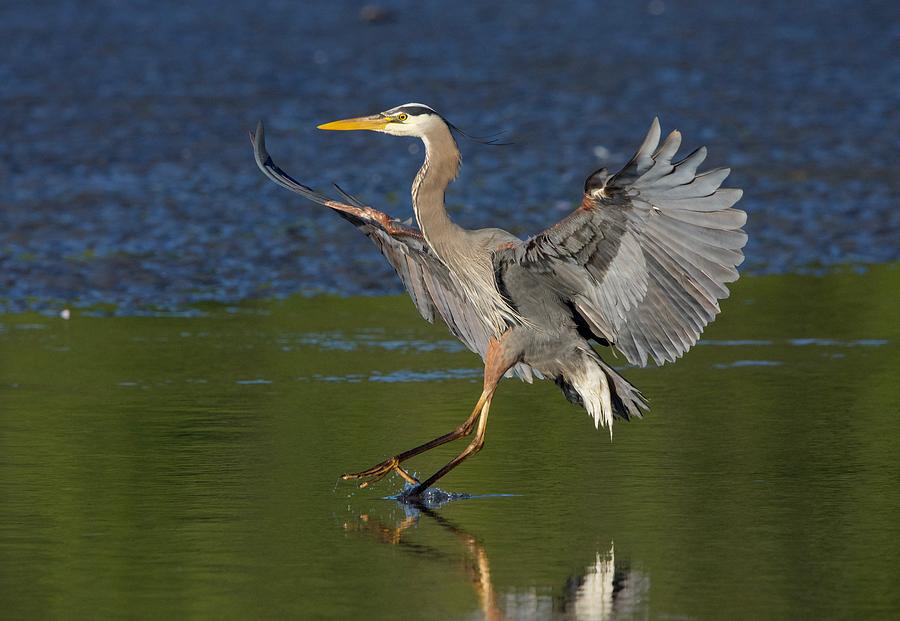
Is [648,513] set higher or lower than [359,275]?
lower

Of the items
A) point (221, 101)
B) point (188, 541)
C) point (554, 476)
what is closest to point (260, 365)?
point (554, 476)

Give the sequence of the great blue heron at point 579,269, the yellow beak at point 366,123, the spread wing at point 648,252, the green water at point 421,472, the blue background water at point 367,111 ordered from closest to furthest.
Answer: the green water at point 421,472 → the spread wing at point 648,252 → the great blue heron at point 579,269 → the yellow beak at point 366,123 → the blue background water at point 367,111

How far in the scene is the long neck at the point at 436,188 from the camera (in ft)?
25.1

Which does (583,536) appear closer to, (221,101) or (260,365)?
(260,365)

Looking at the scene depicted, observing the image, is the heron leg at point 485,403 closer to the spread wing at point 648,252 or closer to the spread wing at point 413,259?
the spread wing at point 413,259

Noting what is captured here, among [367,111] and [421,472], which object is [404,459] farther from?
[367,111]

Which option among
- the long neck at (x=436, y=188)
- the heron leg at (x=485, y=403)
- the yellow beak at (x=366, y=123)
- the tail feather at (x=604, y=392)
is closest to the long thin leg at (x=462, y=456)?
the heron leg at (x=485, y=403)

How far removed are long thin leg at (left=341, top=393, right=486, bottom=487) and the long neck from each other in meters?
0.75

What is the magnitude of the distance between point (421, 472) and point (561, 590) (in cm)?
213

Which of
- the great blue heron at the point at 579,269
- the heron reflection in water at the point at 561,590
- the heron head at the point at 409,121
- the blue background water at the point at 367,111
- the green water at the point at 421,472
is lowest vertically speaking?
the heron reflection in water at the point at 561,590

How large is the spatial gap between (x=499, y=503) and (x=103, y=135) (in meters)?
11.3

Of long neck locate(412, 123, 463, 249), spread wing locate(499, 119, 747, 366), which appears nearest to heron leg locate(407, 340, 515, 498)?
spread wing locate(499, 119, 747, 366)

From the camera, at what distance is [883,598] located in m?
5.32

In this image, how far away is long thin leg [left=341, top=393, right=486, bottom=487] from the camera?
23.1 ft
